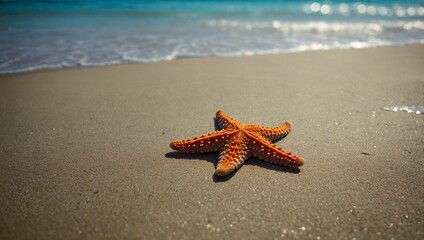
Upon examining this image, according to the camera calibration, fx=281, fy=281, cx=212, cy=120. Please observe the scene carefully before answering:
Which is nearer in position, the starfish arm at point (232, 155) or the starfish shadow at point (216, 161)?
the starfish arm at point (232, 155)

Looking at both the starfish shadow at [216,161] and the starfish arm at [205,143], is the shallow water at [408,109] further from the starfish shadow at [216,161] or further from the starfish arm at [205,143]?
the starfish arm at [205,143]

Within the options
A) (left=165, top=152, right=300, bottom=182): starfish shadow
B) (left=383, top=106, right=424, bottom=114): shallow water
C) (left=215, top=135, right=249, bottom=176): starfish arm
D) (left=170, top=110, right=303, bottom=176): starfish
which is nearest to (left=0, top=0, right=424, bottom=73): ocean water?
(left=383, top=106, right=424, bottom=114): shallow water

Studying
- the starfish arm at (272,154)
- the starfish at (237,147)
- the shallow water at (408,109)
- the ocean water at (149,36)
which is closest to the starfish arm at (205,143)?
the starfish at (237,147)

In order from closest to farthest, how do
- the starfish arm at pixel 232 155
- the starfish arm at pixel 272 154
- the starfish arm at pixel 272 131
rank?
the starfish arm at pixel 232 155 → the starfish arm at pixel 272 154 → the starfish arm at pixel 272 131

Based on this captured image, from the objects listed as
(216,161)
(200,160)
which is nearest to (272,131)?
(216,161)

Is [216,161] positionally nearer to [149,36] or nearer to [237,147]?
[237,147]
